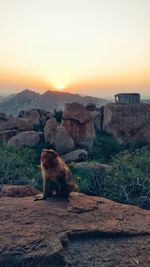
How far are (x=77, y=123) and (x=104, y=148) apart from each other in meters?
3.99

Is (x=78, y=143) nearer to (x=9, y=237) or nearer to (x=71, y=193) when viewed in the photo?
(x=71, y=193)

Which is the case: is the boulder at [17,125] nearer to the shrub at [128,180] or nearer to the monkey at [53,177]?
the shrub at [128,180]

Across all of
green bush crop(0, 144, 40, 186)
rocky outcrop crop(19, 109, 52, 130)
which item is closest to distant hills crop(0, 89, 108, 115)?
rocky outcrop crop(19, 109, 52, 130)

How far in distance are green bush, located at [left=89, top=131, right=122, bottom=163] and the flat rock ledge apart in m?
22.6

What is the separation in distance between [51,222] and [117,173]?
36.0ft

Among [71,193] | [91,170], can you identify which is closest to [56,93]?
[91,170]

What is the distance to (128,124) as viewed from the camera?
37.5 metres

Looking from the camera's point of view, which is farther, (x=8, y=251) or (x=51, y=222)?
(x=51, y=222)

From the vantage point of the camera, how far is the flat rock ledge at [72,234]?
6.49 m

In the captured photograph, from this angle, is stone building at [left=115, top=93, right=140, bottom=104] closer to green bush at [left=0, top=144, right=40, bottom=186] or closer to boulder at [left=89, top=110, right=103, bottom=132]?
boulder at [left=89, top=110, right=103, bottom=132]

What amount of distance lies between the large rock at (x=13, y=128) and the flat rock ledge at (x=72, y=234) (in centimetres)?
2818

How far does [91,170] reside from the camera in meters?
22.3

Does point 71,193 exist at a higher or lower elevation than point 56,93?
lower

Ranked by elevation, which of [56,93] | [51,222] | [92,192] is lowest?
[92,192]
